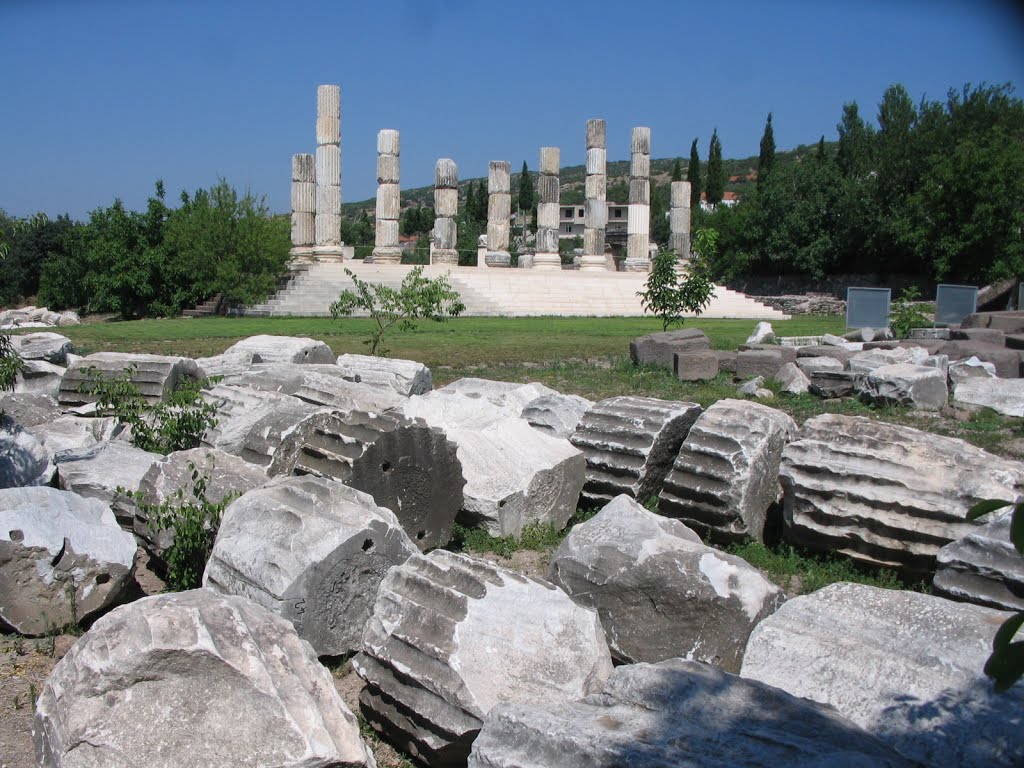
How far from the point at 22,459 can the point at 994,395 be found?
921 cm

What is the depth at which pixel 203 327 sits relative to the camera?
20156 millimetres

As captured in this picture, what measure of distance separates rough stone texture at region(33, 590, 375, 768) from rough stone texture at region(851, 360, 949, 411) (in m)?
8.21

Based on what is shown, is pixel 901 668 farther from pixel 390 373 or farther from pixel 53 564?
pixel 390 373

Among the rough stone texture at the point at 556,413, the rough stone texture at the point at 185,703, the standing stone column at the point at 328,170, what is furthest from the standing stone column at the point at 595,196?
the rough stone texture at the point at 185,703

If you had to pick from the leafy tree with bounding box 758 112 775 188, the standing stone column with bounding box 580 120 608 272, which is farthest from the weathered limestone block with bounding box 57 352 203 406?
the leafy tree with bounding box 758 112 775 188

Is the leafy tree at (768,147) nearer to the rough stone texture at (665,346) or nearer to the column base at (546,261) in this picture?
the column base at (546,261)

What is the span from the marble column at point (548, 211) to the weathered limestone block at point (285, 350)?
24.7 metres

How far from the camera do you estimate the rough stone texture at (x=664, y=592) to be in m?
4.42

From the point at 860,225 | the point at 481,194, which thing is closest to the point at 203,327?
the point at 860,225

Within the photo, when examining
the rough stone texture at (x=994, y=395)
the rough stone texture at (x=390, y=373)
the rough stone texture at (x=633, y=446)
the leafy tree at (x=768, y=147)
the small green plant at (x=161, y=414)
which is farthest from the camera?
the leafy tree at (x=768, y=147)

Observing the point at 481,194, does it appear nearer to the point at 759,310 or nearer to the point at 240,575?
the point at 759,310

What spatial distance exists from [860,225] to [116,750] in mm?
41373

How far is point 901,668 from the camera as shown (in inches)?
143

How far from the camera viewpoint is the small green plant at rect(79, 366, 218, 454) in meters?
7.21
